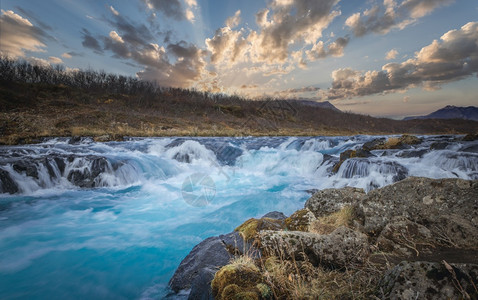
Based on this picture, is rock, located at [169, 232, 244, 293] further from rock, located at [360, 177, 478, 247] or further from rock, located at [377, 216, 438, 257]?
rock, located at [360, 177, 478, 247]

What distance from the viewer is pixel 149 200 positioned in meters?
9.20

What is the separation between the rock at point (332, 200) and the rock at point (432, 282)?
257 cm

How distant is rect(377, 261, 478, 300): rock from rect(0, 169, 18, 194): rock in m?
12.1

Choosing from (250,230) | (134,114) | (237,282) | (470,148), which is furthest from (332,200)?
(134,114)

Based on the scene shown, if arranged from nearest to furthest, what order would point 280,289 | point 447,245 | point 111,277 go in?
point 280,289
point 447,245
point 111,277

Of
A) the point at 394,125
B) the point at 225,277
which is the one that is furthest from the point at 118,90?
the point at 394,125

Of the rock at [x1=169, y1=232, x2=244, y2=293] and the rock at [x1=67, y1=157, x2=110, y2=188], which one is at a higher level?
the rock at [x1=67, y1=157, x2=110, y2=188]

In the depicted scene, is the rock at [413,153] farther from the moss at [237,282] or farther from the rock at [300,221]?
the moss at [237,282]

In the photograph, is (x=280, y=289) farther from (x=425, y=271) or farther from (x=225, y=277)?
(x=425, y=271)

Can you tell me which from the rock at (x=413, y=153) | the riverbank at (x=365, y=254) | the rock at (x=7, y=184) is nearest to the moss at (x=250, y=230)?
the riverbank at (x=365, y=254)

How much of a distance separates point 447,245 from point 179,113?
160 feet

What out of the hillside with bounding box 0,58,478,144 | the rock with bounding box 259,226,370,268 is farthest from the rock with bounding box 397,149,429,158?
the hillside with bounding box 0,58,478,144

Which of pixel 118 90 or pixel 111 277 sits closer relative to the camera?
pixel 111 277

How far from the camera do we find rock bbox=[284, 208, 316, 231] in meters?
3.72
